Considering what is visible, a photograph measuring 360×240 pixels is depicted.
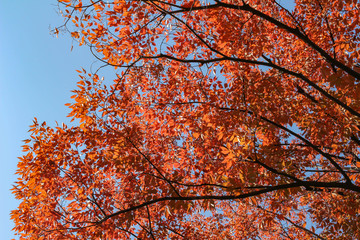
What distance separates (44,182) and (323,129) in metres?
7.54

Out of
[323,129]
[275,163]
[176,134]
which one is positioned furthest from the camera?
[176,134]

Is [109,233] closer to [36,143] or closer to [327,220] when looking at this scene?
[36,143]

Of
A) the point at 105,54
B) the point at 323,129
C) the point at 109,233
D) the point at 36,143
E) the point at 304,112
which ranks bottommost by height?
the point at 109,233

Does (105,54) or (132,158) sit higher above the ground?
(105,54)

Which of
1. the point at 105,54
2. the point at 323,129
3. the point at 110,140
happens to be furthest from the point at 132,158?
the point at 323,129

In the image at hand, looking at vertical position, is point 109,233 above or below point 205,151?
below

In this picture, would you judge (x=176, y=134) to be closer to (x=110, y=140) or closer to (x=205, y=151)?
(x=205, y=151)

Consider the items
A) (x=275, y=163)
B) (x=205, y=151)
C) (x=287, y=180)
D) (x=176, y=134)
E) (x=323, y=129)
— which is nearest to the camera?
(x=287, y=180)

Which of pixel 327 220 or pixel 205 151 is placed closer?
pixel 205 151

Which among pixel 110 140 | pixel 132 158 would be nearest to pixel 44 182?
pixel 110 140

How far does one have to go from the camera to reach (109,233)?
20.1 feet

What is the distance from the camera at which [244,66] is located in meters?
6.12

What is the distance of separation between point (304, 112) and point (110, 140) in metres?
5.59

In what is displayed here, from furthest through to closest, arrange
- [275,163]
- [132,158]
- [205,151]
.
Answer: [205,151]
[132,158]
[275,163]
